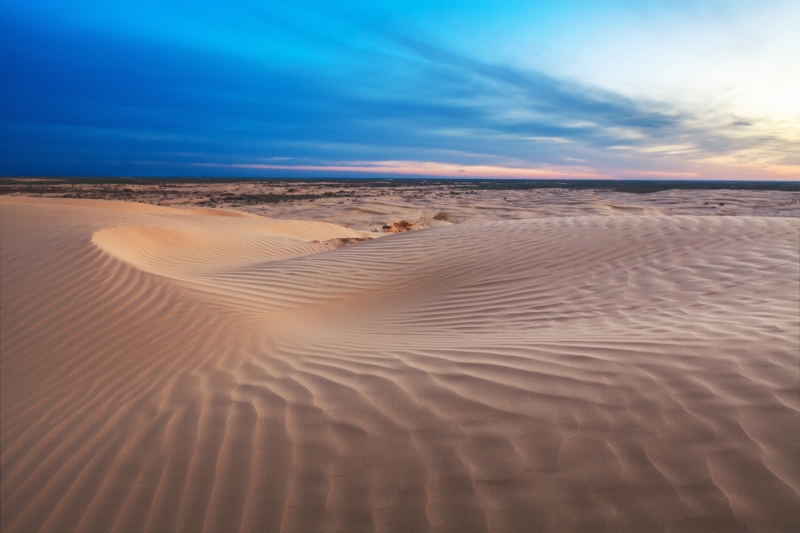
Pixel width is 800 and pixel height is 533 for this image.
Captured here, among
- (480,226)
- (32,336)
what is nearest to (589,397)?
(32,336)

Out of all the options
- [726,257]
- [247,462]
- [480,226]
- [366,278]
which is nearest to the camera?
[247,462]

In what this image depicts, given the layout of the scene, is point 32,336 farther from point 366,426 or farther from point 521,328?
point 521,328

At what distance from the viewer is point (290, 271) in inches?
244

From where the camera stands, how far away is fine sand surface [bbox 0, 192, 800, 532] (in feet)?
5.41

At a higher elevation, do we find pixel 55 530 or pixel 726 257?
pixel 726 257

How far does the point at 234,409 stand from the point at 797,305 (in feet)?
12.8

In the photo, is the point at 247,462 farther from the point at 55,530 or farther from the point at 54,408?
the point at 54,408

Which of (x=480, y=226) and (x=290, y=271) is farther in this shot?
(x=480, y=226)

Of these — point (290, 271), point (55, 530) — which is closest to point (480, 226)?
point (290, 271)

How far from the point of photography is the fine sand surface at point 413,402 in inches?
64.9

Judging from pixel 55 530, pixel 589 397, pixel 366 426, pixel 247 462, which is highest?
pixel 589 397

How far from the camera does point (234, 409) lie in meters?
2.48

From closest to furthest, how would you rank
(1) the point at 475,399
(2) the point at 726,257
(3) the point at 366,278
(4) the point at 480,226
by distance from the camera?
(1) the point at 475,399 < (2) the point at 726,257 < (3) the point at 366,278 < (4) the point at 480,226

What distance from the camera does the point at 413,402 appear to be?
224cm
